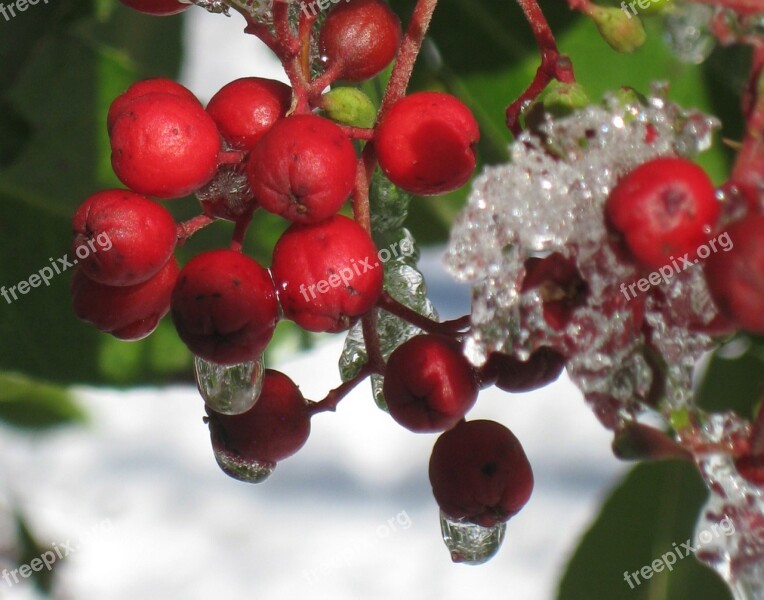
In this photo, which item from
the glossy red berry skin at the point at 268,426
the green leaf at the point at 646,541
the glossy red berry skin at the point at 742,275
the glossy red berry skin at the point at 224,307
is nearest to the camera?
the glossy red berry skin at the point at 742,275

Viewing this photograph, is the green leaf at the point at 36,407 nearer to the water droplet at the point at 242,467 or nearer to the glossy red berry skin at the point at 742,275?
the water droplet at the point at 242,467

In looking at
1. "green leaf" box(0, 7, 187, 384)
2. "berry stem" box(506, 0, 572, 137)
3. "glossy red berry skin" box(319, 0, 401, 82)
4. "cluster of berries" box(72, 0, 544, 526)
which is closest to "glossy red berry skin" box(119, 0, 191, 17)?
"cluster of berries" box(72, 0, 544, 526)

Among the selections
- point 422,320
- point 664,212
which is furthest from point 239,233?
point 664,212

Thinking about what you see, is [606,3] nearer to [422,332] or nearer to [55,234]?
[422,332]

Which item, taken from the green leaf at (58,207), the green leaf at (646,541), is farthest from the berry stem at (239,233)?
the green leaf at (646,541)

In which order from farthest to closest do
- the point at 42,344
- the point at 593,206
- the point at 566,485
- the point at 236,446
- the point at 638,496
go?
the point at 566,485, the point at 638,496, the point at 42,344, the point at 236,446, the point at 593,206

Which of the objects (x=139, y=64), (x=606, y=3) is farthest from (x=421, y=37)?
(x=139, y=64)
